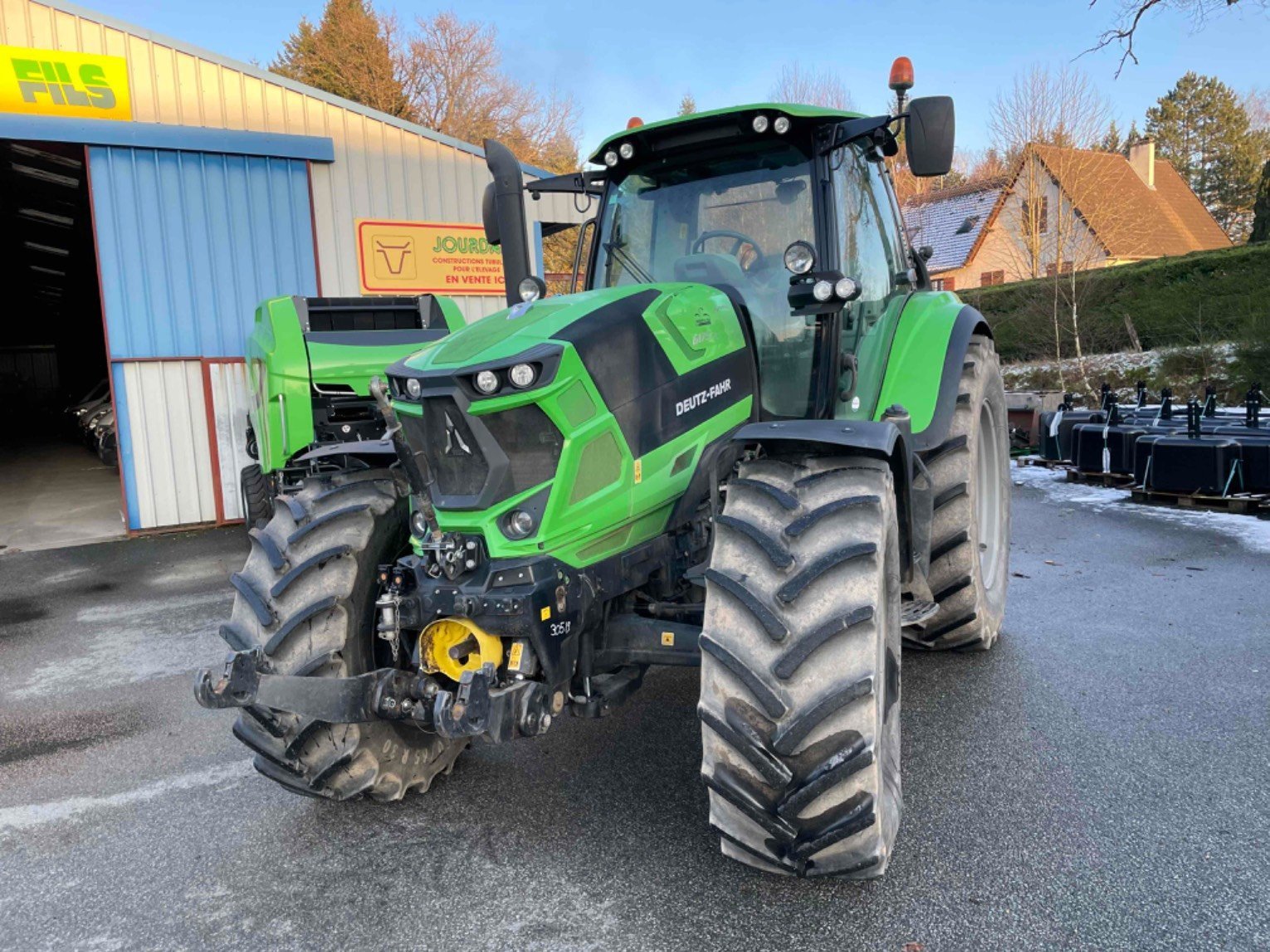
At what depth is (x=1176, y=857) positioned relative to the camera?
2762 millimetres

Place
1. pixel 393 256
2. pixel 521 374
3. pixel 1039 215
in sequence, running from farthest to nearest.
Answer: pixel 1039 215 → pixel 393 256 → pixel 521 374

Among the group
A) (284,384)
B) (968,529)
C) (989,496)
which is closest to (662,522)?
(968,529)

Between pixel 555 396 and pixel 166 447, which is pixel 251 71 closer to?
pixel 166 447

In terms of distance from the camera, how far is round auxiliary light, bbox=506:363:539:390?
8.50 ft

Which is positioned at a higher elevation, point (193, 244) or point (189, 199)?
point (189, 199)

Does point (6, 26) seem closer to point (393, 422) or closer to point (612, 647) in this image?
point (393, 422)

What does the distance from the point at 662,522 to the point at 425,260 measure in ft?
29.6

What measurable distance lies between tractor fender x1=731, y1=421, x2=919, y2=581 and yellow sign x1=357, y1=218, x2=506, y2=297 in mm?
8507

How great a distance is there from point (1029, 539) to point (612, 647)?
5567mm

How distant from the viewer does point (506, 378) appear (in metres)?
2.63

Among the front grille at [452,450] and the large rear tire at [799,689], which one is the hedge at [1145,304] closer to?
the large rear tire at [799,689]

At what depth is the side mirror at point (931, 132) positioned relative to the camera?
3334 mm

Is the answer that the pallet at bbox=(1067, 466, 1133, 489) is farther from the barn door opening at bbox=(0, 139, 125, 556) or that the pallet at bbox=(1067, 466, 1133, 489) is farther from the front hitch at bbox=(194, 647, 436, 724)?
the barn door opening at bbox=(0, 139, 125, 556)

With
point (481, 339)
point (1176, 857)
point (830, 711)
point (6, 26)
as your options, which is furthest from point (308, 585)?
point (6, 26)
